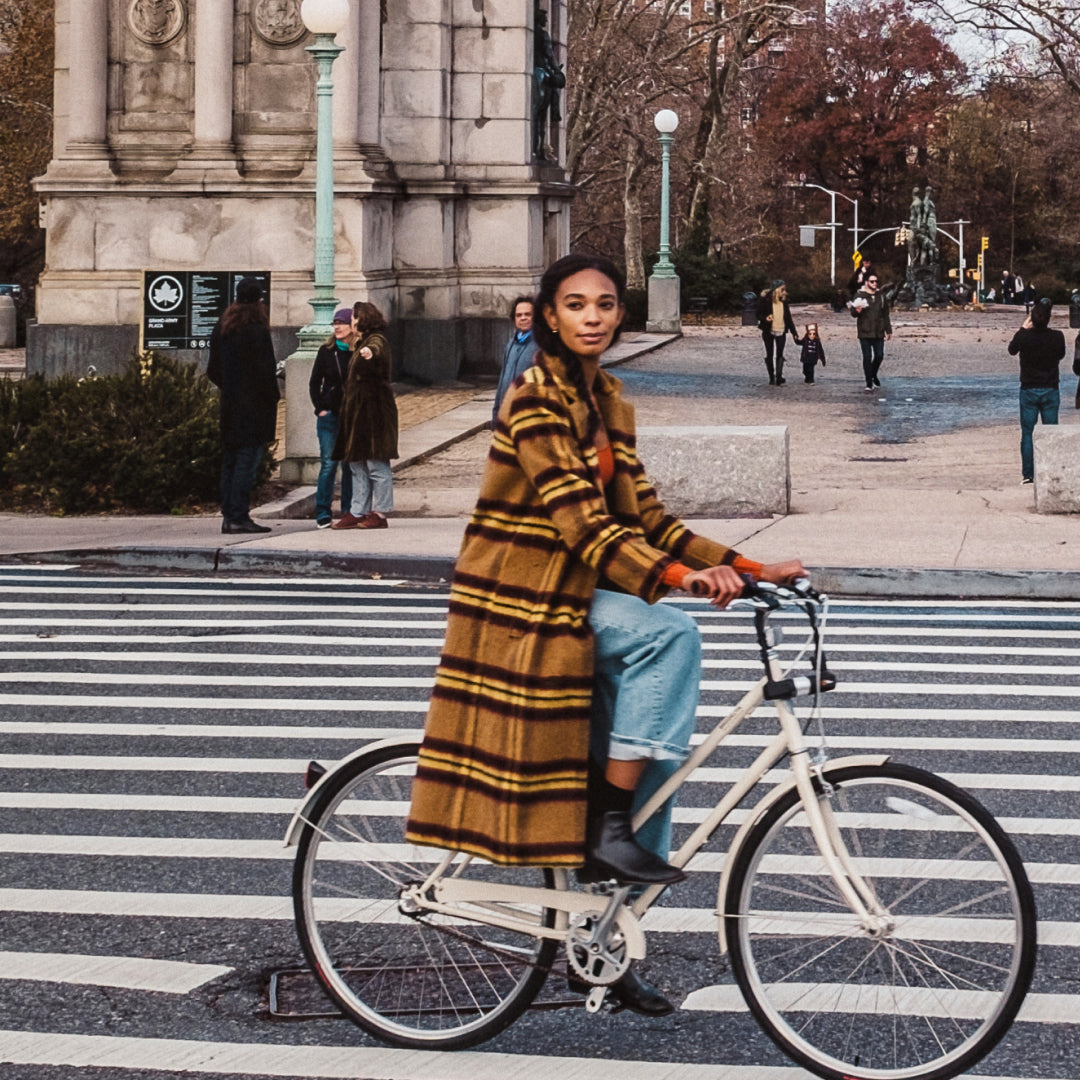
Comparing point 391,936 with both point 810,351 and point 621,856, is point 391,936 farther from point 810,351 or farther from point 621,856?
point 810,351

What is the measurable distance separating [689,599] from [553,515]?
8.80 meters

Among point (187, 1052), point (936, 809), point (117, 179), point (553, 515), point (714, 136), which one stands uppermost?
point (714, 136)

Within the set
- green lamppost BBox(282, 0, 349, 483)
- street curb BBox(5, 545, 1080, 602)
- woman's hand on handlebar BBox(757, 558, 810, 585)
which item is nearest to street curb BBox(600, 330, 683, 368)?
green lamppost BBox(282, 0, 349, 483)

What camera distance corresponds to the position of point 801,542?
51.7 feet

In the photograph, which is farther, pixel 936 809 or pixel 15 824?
pixel 15 824

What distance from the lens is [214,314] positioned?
73.8ft

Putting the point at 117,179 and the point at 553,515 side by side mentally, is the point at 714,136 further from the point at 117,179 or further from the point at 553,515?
the point at 553,515

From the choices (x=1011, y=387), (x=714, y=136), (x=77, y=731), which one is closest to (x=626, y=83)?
(x=714, y=136)

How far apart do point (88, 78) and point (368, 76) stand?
151 inches

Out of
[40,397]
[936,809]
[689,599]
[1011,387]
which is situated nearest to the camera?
[936,809]

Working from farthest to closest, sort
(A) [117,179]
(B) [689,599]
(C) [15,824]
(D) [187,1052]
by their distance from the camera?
1. (A) [117,179]
2. (B) [689,599]
3. (C) [15,824]
4. (D) [187,1052]

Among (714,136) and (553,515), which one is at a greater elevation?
(714,136)

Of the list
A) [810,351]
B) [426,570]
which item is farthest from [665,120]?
[426,570]

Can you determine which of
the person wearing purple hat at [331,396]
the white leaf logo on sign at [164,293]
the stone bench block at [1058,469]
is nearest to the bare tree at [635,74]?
the white leaf logo on sign at [164,293]
